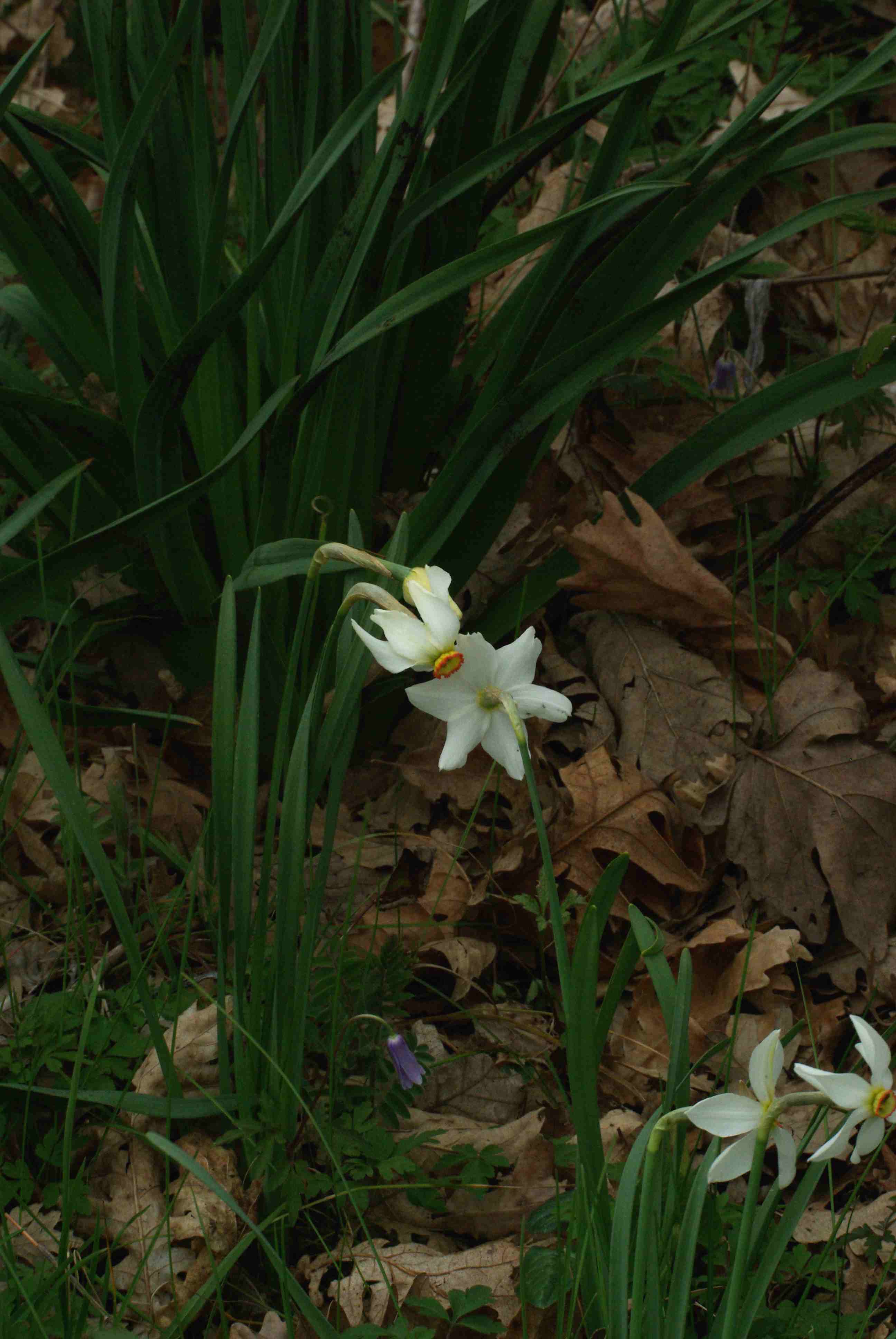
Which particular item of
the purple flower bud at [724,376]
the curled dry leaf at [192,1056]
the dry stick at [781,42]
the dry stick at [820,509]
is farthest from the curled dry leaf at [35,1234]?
the dry stick at [781,42]

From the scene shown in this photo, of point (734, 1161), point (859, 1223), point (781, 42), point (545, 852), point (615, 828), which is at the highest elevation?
point (781, 42)

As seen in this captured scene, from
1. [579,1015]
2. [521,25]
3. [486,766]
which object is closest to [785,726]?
[486,766]

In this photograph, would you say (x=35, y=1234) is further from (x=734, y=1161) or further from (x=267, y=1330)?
(x=734, y=1161)

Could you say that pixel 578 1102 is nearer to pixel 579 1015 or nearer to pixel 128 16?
pixel 579 1015

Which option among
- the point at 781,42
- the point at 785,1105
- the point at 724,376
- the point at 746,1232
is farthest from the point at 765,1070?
the point at 781,42

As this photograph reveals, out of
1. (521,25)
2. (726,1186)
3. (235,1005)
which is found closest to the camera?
(235,1005)

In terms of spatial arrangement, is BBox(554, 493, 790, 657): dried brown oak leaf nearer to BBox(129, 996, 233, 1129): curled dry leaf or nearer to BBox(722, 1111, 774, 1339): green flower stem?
BBox(129, 996, 233, 1129): curled dry leaf
